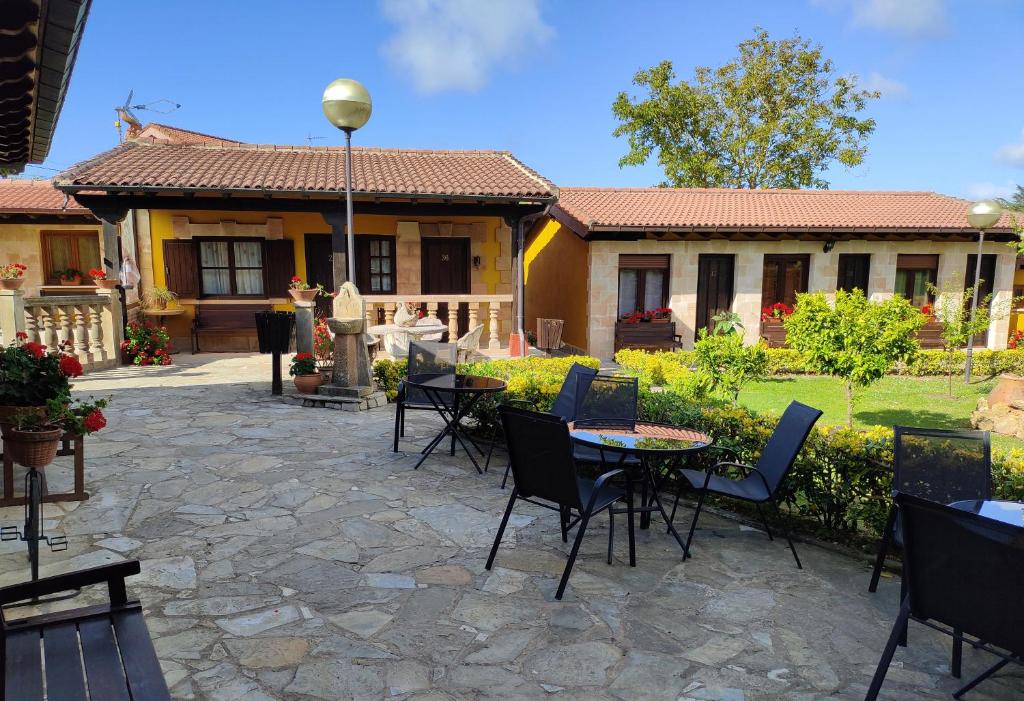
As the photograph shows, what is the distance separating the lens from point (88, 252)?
16.2m

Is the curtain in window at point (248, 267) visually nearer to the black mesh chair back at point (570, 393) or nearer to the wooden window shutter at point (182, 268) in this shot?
the wooden window shutter at point (182, 268)

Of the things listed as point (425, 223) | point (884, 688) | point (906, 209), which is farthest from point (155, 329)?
point (906, 209)

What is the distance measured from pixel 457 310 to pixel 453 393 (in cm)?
692

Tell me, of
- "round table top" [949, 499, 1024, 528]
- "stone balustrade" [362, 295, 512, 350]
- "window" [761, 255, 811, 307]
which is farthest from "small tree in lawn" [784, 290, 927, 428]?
"window" [761, 255, 811, 307]

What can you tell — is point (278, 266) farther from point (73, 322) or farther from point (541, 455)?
point (541, 455)

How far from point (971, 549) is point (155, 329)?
41.0ft

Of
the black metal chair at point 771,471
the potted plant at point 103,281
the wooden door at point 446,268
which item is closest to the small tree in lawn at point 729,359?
the black metal chair at point 771,471

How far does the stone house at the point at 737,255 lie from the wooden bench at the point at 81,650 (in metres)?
12.2

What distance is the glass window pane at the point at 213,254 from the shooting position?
44.0 feet

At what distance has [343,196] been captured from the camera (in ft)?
39.2

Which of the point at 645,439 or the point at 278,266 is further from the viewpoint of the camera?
the point at 278,266

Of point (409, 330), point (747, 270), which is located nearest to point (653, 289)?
point (747, 270)

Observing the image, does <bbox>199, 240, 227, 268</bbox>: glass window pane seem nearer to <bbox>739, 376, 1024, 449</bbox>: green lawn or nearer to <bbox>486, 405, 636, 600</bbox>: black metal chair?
<bbox>739, 376, 1024, 449</bbox>: green lawn

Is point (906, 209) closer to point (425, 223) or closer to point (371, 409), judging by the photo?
point (425, 223)
